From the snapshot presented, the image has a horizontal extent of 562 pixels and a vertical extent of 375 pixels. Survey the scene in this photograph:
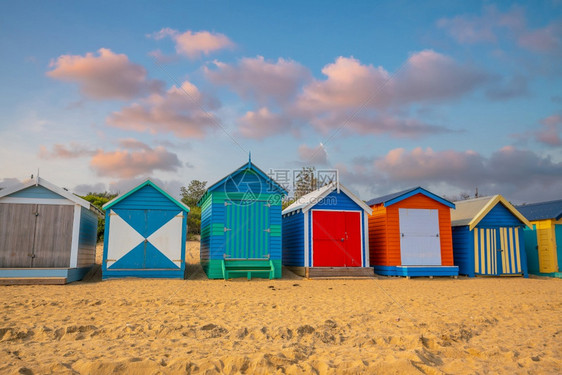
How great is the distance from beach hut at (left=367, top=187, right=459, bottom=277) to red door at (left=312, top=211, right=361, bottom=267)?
119 cm

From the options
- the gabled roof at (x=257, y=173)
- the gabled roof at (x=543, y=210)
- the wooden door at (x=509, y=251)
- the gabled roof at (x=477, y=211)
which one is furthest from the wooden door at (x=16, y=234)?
the gabled roof at (x=543, y=210)

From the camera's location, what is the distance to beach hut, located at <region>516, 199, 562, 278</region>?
54.9ft

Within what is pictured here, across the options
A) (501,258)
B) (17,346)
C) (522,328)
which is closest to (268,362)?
(17,346)

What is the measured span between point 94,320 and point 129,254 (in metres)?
6.12

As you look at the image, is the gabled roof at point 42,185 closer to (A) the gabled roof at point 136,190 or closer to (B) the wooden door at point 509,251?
(A) the gabled roof at point 136,190

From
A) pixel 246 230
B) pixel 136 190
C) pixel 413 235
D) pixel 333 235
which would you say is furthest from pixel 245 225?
pixel 413 235

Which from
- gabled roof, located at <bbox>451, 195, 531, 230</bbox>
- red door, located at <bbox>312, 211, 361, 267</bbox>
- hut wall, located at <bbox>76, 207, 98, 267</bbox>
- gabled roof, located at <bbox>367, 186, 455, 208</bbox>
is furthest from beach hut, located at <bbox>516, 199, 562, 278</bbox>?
hut wall, located at <bbox>76, 207, 98, 267</bbox>

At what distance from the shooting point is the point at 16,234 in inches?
459

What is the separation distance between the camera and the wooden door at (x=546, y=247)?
55.0ft

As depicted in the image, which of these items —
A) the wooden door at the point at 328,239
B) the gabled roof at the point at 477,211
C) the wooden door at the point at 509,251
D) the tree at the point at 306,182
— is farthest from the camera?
the tree at the point at 306,182

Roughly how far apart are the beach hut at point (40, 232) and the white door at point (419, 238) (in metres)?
10.4

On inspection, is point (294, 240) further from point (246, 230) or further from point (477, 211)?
point (477, 211)

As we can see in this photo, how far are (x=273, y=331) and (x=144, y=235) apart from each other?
7732 mm

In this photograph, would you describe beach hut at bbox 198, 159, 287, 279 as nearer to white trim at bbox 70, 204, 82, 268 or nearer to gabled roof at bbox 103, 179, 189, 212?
gabled roof at bbox 103, 179, 189, 212
